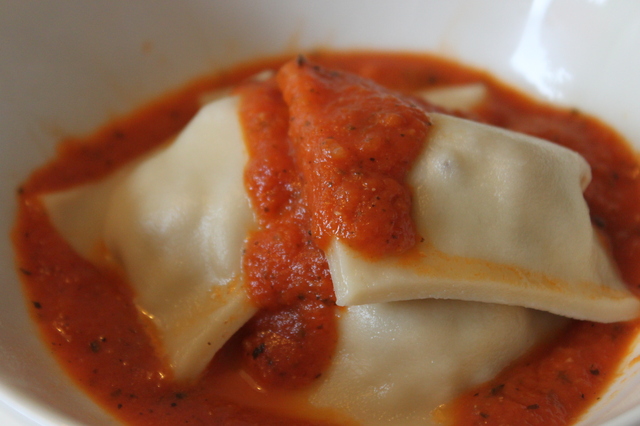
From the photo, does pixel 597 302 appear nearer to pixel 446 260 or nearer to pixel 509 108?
pixel 446 260

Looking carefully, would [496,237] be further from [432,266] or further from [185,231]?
[185,231]

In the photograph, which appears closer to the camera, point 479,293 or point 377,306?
point 479,293

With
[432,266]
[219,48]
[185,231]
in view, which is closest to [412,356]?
[432,266]

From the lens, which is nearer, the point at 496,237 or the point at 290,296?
the point at 496,237

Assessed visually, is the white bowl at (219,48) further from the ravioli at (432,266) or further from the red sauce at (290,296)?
the ravioli at (432,266)

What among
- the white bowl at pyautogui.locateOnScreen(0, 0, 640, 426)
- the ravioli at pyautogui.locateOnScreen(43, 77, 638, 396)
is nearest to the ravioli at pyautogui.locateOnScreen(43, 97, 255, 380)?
the ravioli at pyautogui.locateOnScreen(43, 77, 638, 396)

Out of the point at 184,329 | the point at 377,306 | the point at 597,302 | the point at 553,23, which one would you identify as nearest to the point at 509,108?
the point at 553,23
